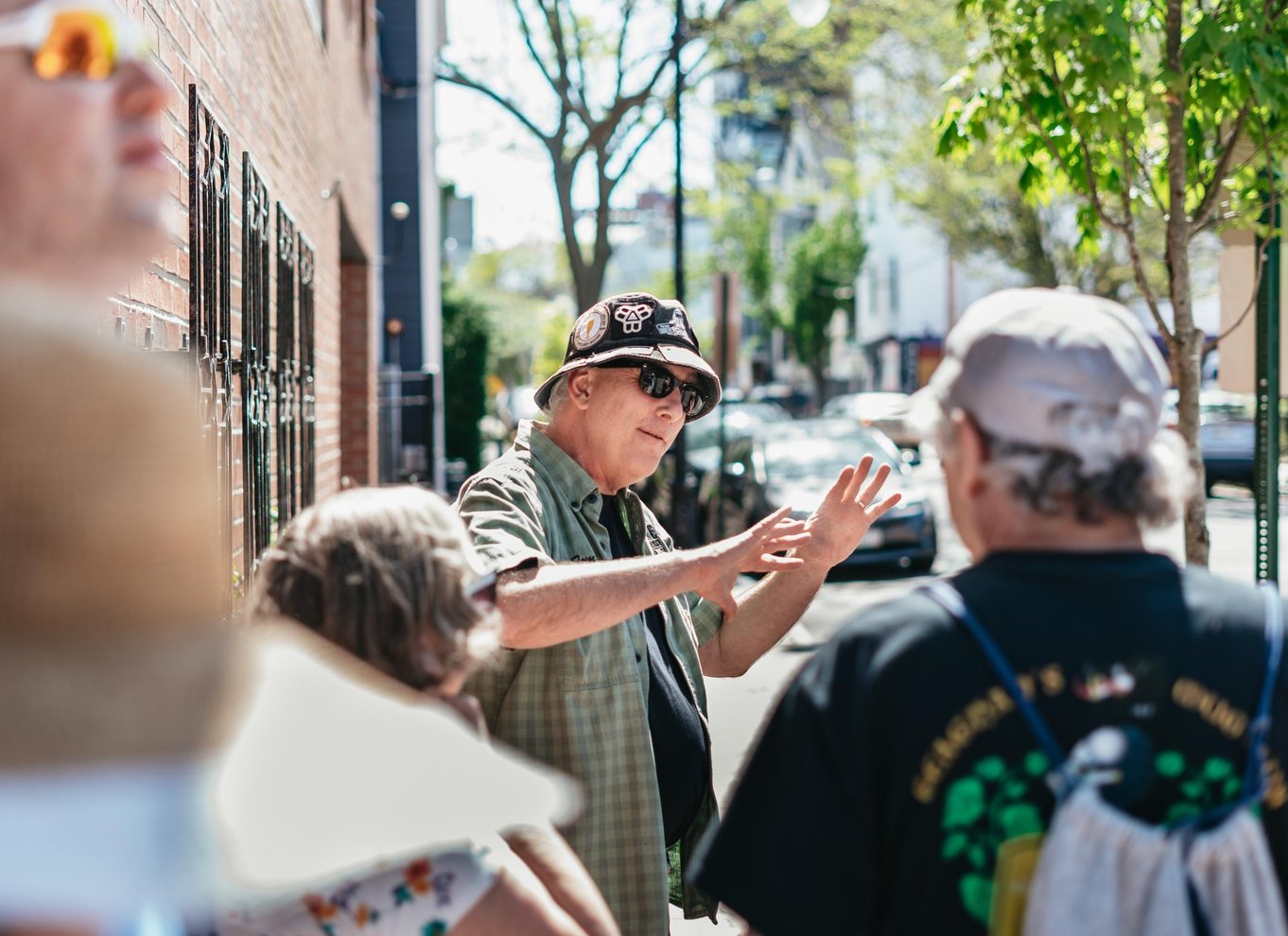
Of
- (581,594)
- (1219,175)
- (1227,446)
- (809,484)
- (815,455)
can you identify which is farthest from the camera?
(1227,446)

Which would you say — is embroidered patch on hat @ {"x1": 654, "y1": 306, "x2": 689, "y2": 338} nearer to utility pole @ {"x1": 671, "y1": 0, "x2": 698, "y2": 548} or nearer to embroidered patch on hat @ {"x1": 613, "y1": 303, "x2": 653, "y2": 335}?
embroidered patch on hat @ {"x1": 613, "y1": 303, "x2": 653, "y2": 335}

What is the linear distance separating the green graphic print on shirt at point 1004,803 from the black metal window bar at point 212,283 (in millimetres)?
2354

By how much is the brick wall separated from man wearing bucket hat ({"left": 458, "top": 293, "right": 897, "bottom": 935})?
0.85 m

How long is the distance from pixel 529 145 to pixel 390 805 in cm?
1904

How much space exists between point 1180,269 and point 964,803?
331cm

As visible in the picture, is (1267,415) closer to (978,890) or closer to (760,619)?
(760,619)

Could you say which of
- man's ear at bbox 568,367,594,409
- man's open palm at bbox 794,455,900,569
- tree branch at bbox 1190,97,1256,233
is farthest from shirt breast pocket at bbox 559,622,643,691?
tree branch at bbox 1190,97,1256,233

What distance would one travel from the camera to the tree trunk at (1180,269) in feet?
14.7

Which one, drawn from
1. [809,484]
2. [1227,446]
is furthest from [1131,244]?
[1227,446]

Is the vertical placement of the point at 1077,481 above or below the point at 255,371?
below

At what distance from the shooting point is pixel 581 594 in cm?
243

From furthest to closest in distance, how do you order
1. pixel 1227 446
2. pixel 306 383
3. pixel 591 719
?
pixel 1227 446, pixel 306 383, pixel 591 719

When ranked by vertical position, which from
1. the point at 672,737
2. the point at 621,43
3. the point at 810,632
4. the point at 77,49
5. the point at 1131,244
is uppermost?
the point at 621,43

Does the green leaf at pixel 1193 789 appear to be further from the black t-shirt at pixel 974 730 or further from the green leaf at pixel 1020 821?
the green leaf at pixel 1020 821
